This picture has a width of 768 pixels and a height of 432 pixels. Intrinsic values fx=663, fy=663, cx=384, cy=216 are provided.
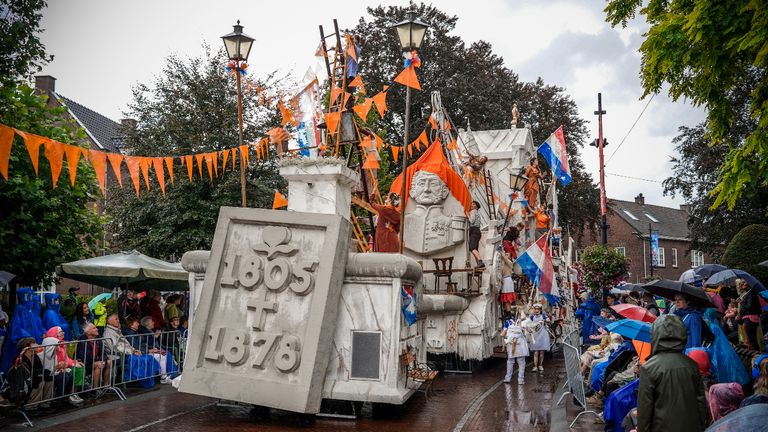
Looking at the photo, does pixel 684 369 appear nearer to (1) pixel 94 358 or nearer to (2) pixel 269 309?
(2) pixel 269 309

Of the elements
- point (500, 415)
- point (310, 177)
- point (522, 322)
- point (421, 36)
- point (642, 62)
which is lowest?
point (500, 415)

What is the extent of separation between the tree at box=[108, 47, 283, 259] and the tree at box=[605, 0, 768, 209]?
16296mm

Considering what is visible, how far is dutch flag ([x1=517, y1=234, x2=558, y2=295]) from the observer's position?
15.5 m

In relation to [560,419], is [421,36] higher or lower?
higher

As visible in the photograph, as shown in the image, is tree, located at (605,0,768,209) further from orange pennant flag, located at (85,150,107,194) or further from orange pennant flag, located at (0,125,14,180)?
orange pennant flag, located at (0,125,14,180)

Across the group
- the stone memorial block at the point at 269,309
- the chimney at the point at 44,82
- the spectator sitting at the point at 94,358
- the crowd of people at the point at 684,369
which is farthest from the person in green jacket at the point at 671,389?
the chimney at the point at 44,82

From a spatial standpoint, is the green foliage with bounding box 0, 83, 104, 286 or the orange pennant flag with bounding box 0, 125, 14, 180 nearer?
the orange pennant flag with bounding box 0, 125, 14, 180

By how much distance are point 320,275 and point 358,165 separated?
5338 mm

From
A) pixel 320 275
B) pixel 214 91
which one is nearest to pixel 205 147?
pixel 214 91

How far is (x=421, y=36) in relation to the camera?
11164 mm

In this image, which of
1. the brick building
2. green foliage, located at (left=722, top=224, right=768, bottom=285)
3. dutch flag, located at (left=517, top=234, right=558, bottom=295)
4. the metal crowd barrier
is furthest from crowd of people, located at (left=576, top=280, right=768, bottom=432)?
the brick building

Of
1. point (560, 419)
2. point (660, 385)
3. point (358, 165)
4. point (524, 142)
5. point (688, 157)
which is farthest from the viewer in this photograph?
point (688, 157)

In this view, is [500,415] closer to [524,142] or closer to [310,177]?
[310,177]

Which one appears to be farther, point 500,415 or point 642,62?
point 500,415
